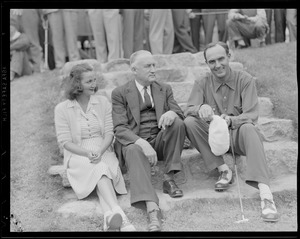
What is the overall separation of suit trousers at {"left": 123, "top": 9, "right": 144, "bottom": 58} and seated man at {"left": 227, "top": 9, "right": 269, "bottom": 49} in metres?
1.41

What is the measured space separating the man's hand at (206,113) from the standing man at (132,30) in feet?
10.1

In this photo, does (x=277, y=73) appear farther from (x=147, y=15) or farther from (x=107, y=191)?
(x=107, y=191)

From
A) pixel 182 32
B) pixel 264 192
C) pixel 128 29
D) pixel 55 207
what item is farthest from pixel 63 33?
pixel 264 192

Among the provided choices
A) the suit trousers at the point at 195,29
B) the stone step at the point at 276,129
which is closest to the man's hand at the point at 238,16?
the suit trousers at the point at 195,29

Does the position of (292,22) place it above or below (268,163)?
above

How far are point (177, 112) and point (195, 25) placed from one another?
11.8 feet

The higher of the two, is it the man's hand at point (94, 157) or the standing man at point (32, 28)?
the standing man at point (32, 28)

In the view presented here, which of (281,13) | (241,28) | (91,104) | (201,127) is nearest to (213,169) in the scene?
(201,127)

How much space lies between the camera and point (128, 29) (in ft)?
23.8

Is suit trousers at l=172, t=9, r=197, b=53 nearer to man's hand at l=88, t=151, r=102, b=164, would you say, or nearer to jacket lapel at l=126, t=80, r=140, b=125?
jacket lapel at l=126, t=80, r=140, b=125

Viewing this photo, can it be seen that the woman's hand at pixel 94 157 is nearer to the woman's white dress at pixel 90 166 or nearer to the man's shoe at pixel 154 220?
the woman's white dress at pixel 90 166

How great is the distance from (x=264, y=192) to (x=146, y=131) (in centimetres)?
123

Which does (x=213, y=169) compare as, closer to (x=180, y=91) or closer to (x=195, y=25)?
(x=180, y=91)

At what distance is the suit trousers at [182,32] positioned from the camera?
25.0 feet
